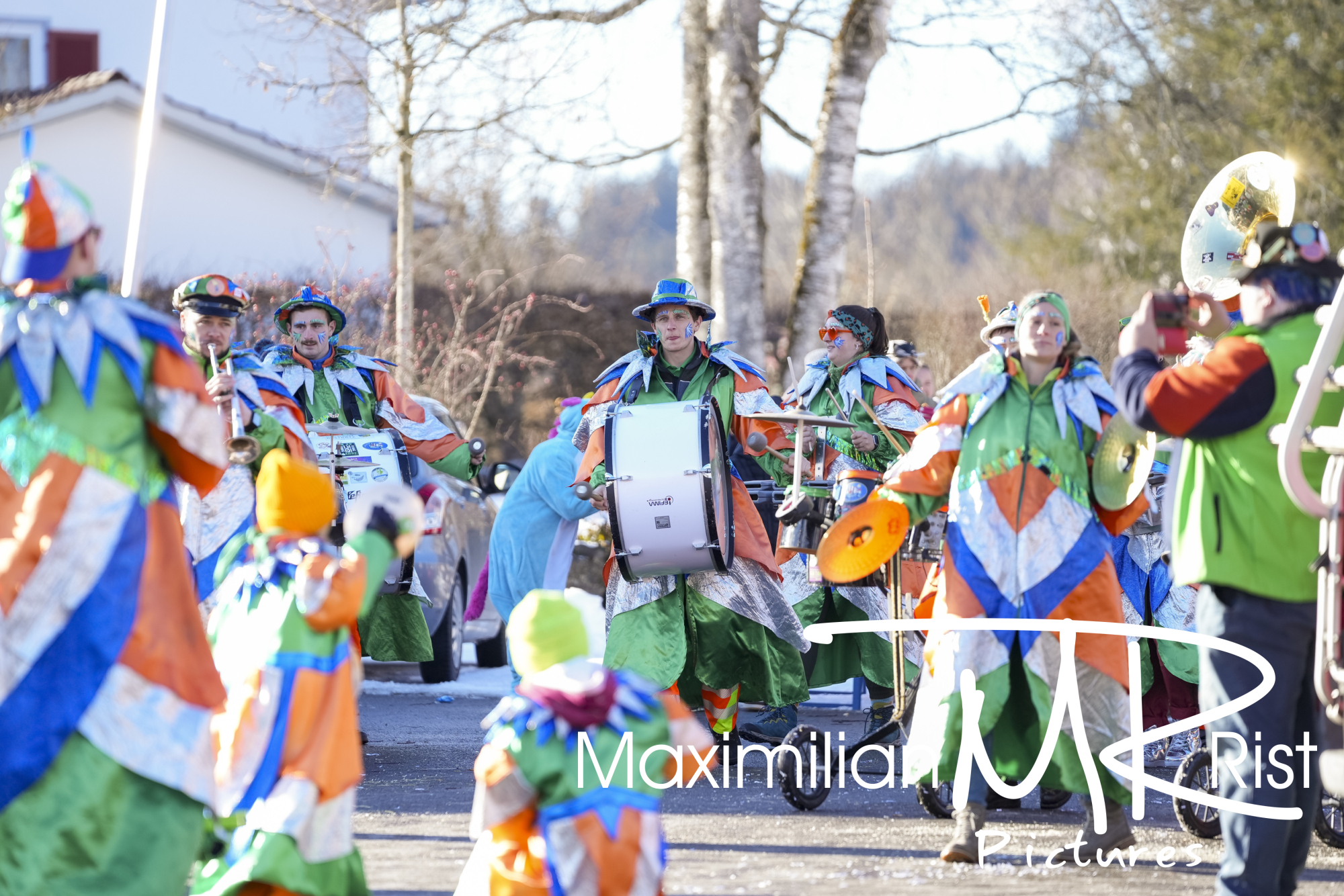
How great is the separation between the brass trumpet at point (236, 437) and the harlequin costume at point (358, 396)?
1.46m

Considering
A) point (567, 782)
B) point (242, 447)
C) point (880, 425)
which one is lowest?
point (567, 782)

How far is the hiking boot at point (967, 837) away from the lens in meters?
5.79

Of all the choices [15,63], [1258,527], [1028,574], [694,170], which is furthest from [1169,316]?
[15,63]

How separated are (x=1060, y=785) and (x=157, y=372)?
3.24 m

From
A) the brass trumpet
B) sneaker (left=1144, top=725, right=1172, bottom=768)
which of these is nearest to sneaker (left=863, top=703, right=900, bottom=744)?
sneaker (left=1144, top=725, right=1172, bottom=768)

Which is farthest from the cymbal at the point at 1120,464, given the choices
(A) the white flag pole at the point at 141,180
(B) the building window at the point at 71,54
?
(B) the building window at the point at 71,54

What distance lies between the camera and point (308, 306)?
8.31 m

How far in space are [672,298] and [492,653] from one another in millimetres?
5134

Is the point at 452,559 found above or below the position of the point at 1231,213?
below

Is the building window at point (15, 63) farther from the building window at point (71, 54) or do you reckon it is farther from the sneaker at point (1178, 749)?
the sneaker at point (1178, 749)

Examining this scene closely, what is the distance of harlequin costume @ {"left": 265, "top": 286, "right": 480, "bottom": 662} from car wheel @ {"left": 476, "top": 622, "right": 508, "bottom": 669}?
402 cm

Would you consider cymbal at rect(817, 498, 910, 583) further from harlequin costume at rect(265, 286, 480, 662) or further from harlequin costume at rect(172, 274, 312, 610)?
harlequin costume at rect(265, 286, 480, 662)

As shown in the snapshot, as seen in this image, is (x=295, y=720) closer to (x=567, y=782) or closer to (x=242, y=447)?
(x=567, y=782)

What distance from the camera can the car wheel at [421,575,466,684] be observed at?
10758 millimetres
